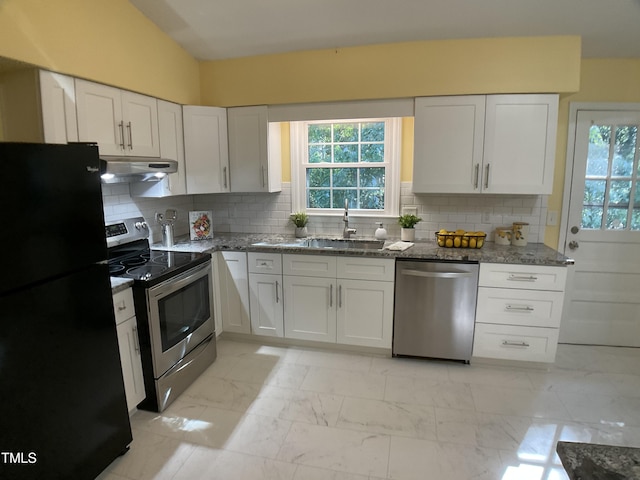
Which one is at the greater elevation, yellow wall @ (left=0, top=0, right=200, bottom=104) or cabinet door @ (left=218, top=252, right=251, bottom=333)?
yellow wall @ (left=0, top=0, right=200, bottom=104)

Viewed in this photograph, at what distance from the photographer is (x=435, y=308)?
9.34 ft

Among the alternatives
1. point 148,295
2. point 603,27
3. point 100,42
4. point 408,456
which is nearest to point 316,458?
point 408,456

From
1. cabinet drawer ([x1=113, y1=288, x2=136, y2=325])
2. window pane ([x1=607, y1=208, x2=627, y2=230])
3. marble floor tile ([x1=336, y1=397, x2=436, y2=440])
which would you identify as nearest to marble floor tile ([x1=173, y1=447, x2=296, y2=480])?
marble floor tile ([x1=336, y1=397, x2=436, y2=440])

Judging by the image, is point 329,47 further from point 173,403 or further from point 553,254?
point 173,403

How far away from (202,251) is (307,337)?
1.15 metres

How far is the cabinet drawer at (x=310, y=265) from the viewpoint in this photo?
3027 millimetres

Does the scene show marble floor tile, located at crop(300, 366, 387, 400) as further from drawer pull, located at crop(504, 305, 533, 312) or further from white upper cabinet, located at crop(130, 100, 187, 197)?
white upper cabinet, located at crop(130, 100, 187, 197)

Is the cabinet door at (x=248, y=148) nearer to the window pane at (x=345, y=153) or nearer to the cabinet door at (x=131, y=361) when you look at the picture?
the window pane at (x=345, y=153)

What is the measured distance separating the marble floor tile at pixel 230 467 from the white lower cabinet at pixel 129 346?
0.54 meters

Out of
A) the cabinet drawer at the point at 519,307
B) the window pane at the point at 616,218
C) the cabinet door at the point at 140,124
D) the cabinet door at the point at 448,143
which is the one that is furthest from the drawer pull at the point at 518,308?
the cabinet door at the point at 140,124

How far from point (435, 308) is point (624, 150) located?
209 centimetres

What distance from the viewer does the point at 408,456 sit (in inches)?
79.1

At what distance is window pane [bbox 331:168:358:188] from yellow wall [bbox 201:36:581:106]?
2.45 feet

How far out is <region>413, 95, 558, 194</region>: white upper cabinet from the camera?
2.80 meters
